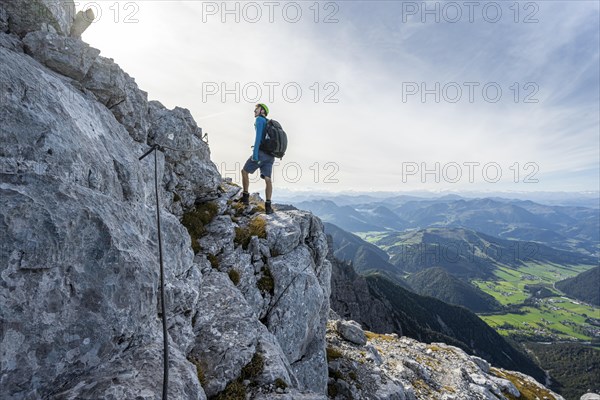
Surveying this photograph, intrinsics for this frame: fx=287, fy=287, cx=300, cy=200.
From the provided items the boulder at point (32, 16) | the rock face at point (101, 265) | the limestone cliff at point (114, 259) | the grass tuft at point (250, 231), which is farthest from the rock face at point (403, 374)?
the boulder at point (32, 16)

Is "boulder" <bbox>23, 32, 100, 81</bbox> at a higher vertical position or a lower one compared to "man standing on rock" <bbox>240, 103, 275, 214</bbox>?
higher

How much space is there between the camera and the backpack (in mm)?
17891

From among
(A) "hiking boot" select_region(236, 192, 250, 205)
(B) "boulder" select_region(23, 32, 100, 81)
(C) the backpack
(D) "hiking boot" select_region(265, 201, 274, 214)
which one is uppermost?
(B) "boulder" select_region(23, 32, 100, 81)

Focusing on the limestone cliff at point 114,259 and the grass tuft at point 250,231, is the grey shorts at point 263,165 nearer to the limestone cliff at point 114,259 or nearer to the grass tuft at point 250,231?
the grass tuft at point 250,231

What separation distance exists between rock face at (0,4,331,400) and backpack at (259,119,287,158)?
620 cm

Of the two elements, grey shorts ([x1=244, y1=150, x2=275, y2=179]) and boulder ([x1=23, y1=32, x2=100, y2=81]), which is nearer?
boulder ([x1=23, y1=32, x2=100, y2=81])

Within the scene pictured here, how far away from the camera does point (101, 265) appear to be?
7984mm

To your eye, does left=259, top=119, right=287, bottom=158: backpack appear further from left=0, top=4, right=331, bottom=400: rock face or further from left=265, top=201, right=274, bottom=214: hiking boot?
left=0, top=4, right=331, bottom=400: rock face

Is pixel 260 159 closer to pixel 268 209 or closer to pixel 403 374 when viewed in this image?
pixel 268 209

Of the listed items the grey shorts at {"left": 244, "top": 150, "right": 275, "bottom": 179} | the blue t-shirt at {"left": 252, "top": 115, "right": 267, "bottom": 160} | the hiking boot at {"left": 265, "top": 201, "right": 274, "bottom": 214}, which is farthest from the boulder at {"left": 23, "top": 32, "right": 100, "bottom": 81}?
the hiking boot at {"left": 265, "top": 201, "right": 274, "bottom": 214}

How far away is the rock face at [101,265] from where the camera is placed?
6.74 m

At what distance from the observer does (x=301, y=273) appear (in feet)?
64.1

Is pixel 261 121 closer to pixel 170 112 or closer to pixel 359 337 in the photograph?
pixel 170 112

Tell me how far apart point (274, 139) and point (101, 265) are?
39.6 ft
